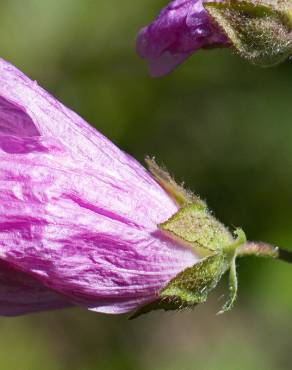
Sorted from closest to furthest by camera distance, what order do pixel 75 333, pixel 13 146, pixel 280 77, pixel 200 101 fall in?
pixel 13 146 < pixel 280 77 < pixel 200 101 < pixel 75 333

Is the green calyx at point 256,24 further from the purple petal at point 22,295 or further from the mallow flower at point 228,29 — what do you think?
the purple petal at point 22,295

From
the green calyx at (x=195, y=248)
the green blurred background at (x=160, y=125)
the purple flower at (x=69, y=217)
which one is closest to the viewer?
the purple flower at (x=69, y=217)

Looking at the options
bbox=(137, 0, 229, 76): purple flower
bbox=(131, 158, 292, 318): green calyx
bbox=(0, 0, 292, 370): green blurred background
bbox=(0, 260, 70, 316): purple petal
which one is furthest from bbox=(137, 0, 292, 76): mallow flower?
bbox=(0, 0, 292, 370): green blurred background

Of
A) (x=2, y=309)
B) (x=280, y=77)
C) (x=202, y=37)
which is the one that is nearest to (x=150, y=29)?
(x=202, y=37)

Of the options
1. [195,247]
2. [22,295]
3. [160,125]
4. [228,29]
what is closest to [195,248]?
[195,247]

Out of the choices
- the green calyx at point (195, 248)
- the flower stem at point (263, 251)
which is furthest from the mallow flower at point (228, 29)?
the flower stem at point (263, 251)

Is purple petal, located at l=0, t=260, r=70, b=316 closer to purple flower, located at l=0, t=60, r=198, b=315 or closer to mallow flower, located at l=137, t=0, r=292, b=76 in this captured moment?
purple flower, located at l=0, t=60, r=198, b=315

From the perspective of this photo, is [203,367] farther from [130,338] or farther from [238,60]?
[238,60]
